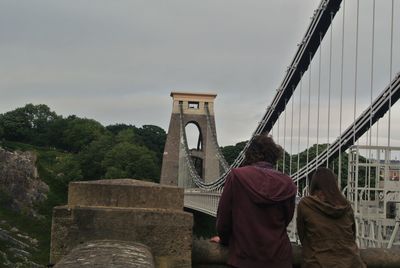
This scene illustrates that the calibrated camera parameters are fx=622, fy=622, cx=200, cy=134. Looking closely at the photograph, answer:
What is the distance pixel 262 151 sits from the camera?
3.06m

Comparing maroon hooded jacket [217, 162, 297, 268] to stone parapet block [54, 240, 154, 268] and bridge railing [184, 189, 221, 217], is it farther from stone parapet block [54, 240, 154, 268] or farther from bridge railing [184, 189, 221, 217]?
bridge railing [184, 189, 221, 217]

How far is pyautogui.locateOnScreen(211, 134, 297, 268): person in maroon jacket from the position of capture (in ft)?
9.41

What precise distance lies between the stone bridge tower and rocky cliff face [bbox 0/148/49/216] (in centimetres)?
1503

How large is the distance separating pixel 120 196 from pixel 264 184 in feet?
2.54

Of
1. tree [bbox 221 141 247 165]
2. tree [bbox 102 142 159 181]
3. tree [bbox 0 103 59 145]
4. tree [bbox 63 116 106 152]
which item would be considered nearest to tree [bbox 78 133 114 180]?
tree [bbox 102 142 159 181]

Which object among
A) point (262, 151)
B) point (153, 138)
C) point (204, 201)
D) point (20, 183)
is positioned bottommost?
point (204, 201)

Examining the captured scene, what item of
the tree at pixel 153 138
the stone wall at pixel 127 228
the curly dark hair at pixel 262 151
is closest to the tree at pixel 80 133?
the tree at pixel 153 138

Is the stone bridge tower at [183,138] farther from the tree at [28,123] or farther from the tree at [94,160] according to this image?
the tree at [28,123]

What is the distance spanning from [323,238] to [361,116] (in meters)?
14.3

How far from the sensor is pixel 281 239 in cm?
292

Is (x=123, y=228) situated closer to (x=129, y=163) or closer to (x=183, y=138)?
(x=183, y=138)

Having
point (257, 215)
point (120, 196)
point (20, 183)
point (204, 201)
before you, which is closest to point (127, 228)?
point (120, 196)

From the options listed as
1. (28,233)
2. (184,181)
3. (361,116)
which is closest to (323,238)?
(361,116)

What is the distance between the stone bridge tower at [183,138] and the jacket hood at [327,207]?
51419mm
